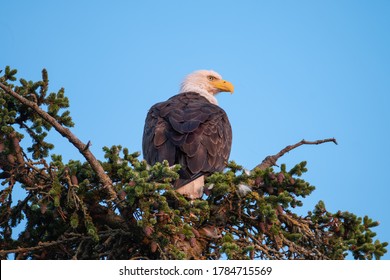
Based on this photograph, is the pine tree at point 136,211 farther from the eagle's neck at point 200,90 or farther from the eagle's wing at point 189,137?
the eagle's neck at point 200,90

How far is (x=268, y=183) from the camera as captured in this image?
570 cm

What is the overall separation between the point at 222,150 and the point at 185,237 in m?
2.53

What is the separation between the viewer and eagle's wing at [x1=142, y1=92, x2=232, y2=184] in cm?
694

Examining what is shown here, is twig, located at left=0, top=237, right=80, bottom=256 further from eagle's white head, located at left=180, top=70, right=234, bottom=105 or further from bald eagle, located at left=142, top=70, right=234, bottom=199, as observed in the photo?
eagle's white head, located at left=180, top=70, right=234, bottom=105

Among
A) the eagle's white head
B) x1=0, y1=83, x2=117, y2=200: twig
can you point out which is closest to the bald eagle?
x1=0, y1=83, x2=117, y2=200: twig

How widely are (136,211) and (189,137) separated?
7.14 ft

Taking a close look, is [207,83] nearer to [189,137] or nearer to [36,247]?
[189,137]

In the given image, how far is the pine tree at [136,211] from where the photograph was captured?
4.98 meters

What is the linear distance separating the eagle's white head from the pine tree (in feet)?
14.3

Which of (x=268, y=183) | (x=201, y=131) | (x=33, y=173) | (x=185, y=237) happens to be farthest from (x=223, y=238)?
(x=201, y=131)

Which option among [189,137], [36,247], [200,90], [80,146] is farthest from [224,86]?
[36,247]

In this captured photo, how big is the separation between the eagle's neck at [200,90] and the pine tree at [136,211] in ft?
12.8

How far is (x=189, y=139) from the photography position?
709 centimetres

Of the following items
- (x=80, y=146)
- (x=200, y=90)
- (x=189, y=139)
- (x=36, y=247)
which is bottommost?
(x=36, y=247)
